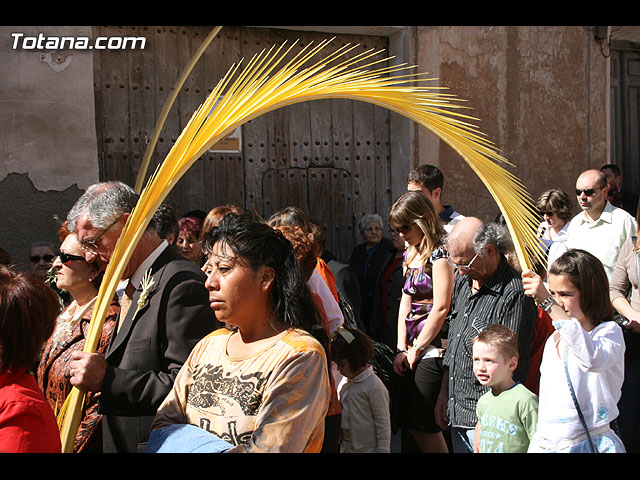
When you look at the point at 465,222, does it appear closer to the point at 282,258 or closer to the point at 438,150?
the point at 282,258

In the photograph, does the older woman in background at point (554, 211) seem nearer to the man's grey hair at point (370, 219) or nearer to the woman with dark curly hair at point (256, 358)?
the man's grey hair at point (370, 219)

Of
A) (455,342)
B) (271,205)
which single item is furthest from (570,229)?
(271,205)

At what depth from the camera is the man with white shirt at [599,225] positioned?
210 inches

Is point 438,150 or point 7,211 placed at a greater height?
point 438,150

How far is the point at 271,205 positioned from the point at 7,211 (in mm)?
2257

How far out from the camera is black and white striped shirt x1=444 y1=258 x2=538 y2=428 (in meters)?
3.67

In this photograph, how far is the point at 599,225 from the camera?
5438 mm

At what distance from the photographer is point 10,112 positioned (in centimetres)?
563

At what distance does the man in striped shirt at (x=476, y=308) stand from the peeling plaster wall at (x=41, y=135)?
335cm

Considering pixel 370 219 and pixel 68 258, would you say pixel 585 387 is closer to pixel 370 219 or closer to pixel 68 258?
pixel 68 258

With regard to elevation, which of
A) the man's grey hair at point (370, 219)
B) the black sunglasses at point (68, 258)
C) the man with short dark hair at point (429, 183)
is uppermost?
the man with short dark hair at point (429, 183)

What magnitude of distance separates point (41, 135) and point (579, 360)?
176 inches
